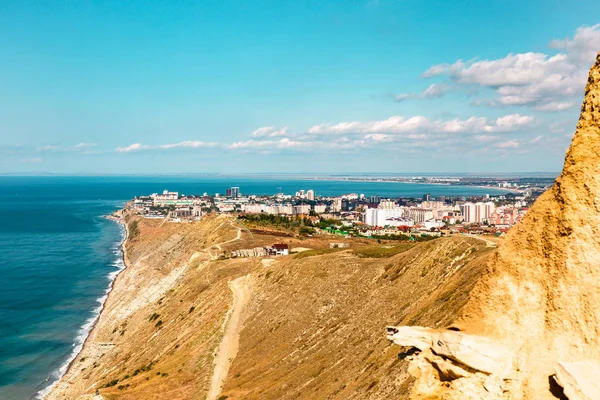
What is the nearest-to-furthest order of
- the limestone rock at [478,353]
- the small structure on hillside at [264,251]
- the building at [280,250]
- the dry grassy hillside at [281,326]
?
1. the limestone rock at [478,353]
2. the dry grassy hillside at [281,326]
3. the building at [280,250]
4. the small structure on hillside at [264,251]

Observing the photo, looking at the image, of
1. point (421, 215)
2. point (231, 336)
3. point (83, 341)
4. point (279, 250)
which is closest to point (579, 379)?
point (231, 336)

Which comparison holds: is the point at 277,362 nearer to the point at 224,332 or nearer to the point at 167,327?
the point at 224,332

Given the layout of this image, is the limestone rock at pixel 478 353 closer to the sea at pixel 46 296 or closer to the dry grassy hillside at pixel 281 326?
the dry grassy hillside at pixel 281 326

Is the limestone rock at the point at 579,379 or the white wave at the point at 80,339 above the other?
the limestone rock at the point at 579,379

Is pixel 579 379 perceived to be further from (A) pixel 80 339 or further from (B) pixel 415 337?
(A) pixel 80 339

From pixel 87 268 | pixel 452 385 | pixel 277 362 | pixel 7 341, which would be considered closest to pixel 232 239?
pixel 87 268

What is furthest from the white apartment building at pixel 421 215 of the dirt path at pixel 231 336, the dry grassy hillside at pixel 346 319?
the dry grassy hillside at pixel 346 319
